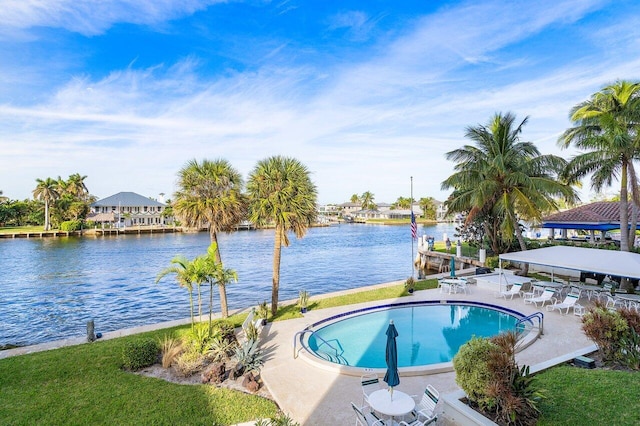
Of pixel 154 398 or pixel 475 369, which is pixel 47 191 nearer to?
pixel 154 398

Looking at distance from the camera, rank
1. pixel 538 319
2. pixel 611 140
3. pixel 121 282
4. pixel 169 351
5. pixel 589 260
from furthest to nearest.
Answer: pixel 121 282 → pixel 611 140 → pixel 589 260 → pixel 538 319 → pixel 169 351

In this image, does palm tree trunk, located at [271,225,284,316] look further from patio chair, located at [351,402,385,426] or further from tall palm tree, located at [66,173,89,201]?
tall palm tree, located at [66,173,89,201]

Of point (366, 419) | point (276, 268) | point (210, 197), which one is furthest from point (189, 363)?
point (210, 197)

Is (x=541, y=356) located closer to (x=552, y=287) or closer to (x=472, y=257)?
(x=552, y=287)

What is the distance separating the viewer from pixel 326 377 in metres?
9.08

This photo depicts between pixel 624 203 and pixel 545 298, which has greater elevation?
pixel 624 203

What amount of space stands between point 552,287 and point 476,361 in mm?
13287

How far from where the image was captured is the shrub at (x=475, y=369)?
6191 millimetres

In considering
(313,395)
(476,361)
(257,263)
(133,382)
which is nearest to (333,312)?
(313,395)

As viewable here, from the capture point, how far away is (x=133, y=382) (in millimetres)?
8734

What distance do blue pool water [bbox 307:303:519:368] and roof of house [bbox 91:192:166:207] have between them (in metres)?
93.7

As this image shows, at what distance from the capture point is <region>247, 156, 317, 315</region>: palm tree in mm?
14095

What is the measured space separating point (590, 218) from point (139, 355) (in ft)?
100

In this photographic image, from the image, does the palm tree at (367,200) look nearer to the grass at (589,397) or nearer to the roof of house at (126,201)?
the roof of house at (126,201)
